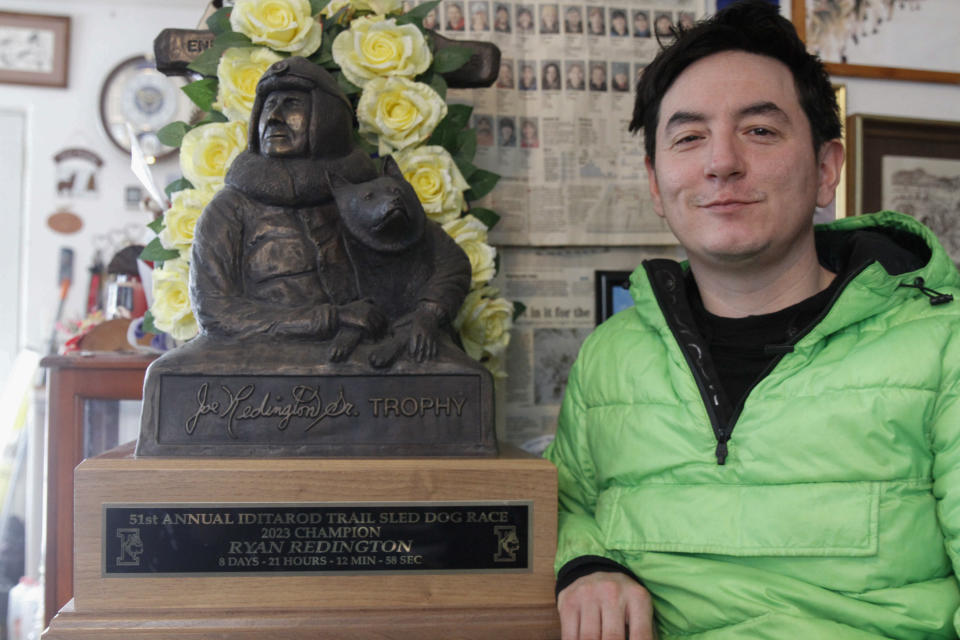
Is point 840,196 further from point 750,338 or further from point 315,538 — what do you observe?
point 315,538

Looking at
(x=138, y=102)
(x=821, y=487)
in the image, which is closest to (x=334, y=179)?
(x=821, y=487)

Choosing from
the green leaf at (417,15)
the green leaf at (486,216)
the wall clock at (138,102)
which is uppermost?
the wall clock at (138,102)

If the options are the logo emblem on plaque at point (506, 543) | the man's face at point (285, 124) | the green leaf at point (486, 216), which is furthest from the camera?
the green leaf at point (486, 216)

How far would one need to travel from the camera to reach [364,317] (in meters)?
1.07

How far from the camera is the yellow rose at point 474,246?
144 centimetres

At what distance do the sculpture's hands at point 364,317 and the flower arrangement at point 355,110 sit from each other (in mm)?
364

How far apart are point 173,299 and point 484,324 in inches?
22.5

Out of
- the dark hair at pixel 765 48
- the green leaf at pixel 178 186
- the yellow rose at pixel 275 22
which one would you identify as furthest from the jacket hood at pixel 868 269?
the green leaf at pixel 178 186

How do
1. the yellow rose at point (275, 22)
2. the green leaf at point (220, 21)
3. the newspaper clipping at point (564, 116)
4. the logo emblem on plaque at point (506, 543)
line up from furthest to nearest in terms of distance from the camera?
the newspaper clipping at point (564, 116) < the green leaf at point (220, 21) < the yellow rose at point (275, 22) < the logo emblem on plaque at point (506, 543)

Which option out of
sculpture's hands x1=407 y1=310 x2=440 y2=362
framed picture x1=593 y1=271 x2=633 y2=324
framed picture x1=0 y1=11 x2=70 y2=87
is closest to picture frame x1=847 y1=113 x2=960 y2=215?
framed picture x1=593 y1=271 x2=633 y2=324

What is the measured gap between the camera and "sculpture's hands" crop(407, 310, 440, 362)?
3.51ft

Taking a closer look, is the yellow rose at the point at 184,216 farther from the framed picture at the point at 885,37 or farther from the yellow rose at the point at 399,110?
the framed picture at the point at 885,37

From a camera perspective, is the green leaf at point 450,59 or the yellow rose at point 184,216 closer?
the yellow rose at point 184,216
